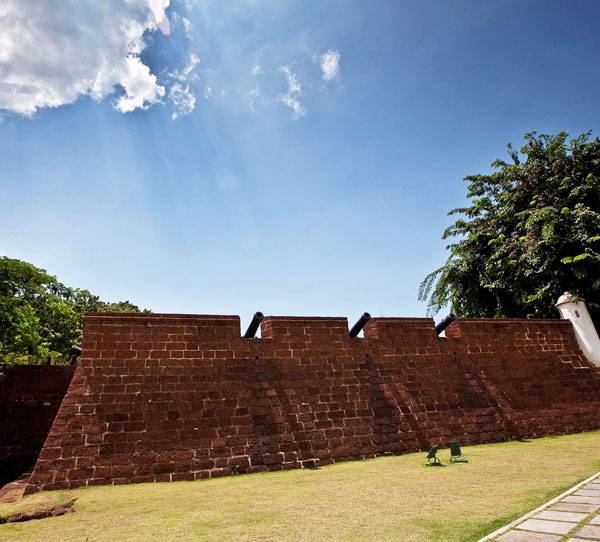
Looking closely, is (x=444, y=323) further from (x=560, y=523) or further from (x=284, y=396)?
(x=560, y=523)

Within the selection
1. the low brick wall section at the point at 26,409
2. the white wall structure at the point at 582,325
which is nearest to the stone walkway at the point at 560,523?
the white wall structure at the point at 582,325

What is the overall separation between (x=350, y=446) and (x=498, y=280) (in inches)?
→ 421

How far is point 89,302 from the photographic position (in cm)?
2783

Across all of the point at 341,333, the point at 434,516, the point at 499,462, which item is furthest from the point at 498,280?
the point at 434,516

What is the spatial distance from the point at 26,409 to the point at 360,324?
8.04 metres

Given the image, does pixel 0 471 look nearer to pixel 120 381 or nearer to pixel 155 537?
pixel 120 381

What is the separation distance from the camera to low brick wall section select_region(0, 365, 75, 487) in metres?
8.46

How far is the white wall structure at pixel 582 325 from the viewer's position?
1114 centimetres

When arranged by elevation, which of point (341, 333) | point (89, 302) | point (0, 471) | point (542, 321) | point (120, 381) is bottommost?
point (0, 471)

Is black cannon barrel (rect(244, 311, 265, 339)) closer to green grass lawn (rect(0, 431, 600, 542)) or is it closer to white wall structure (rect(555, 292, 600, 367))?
green grass lawn (rect(0, 431, 600, 542))

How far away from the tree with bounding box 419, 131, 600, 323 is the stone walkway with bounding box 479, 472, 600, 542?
10932mm

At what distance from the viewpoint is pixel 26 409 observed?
879 centimetres

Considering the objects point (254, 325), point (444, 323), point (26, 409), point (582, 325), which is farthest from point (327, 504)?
point (582, 325)

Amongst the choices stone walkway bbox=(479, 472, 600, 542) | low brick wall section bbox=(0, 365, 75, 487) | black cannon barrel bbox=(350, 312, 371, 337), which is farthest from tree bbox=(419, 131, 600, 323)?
low brick wall section bbox=(0, 365, 75, 487)
